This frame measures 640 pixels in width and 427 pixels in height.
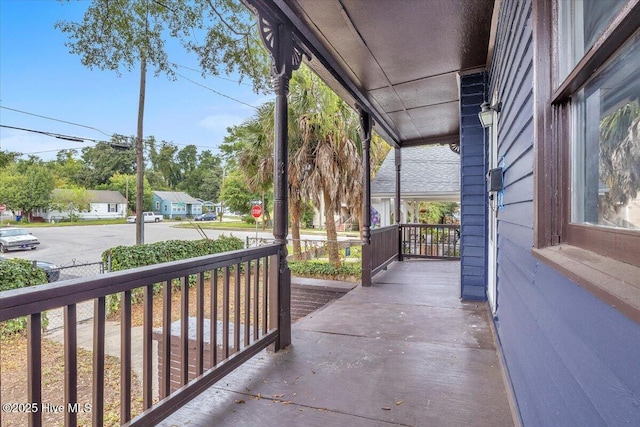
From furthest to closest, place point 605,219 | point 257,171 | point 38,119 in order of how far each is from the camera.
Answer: point 38,119 < point 257,171 < point 605,219

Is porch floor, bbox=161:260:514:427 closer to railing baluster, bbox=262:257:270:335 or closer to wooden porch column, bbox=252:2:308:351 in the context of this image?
railing baluster, bbox=262:257:270:335

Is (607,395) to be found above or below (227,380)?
above

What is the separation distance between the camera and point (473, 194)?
4.10 metres

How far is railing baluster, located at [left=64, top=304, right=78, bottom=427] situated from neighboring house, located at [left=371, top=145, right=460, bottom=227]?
9968 mm

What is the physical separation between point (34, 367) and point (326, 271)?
24.9 feet

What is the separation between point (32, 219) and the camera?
21.0 meters

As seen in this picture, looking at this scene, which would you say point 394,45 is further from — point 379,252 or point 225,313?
point 379,252

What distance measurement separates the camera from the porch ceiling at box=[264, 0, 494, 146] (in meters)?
2.53

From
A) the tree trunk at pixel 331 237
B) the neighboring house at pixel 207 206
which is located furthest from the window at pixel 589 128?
the neighboring house at pixel 207 206

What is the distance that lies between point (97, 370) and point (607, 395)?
168 centimetres

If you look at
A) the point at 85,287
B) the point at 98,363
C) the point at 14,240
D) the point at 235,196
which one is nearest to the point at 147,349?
the point at 98,363

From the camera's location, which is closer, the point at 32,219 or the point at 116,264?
the point at 116,264

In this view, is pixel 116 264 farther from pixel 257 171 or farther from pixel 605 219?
pixel 605 219

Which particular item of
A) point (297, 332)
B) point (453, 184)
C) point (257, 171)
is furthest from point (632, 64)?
point (453, 184)
